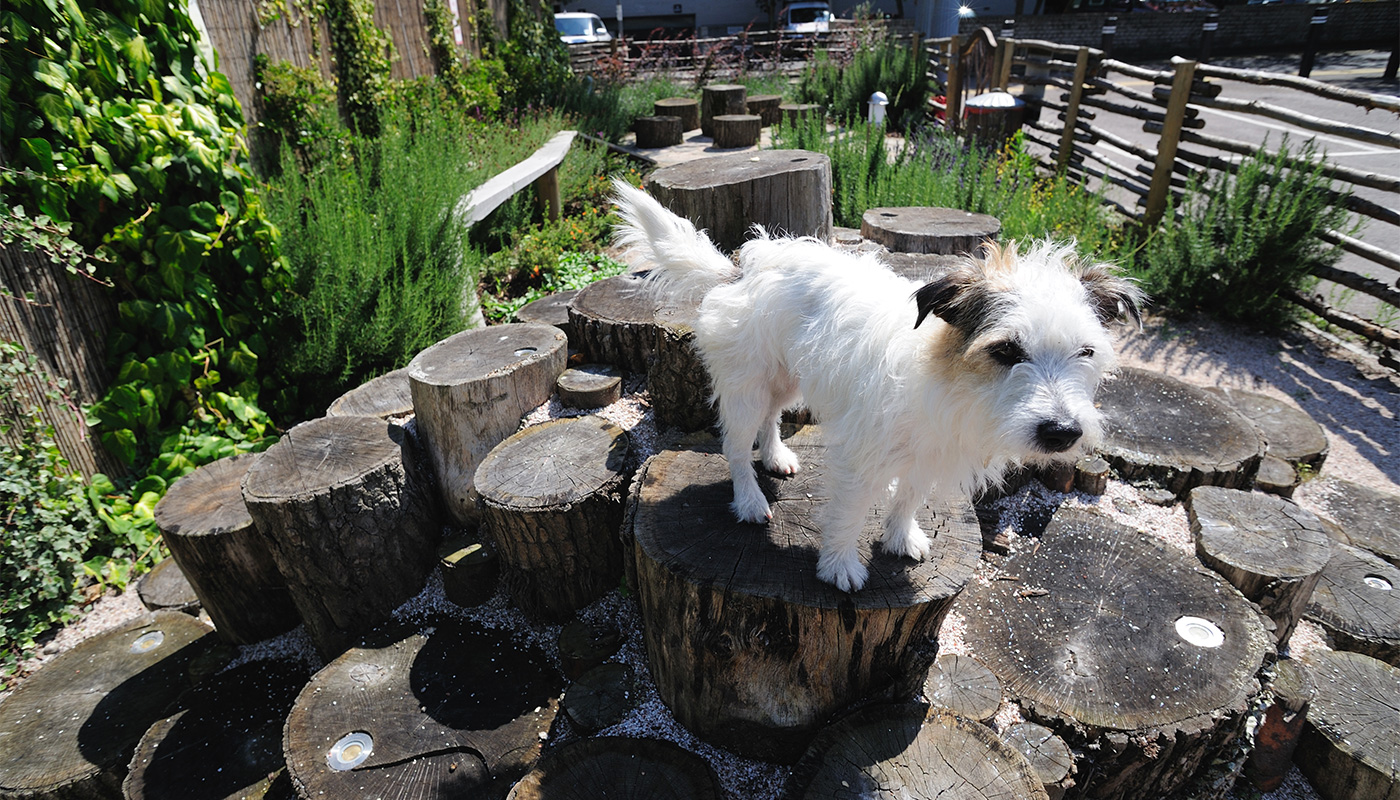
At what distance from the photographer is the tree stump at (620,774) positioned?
2420mm

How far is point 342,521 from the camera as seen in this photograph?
11.2 feet

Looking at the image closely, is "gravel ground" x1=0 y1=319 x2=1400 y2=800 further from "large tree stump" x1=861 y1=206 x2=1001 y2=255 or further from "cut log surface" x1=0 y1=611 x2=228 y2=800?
"large tree stump" x1=861 y1=206 x2=1001 y2=255

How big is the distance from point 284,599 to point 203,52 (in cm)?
369

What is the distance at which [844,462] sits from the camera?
2.36 metres

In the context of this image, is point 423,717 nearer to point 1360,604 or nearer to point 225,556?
point 225,556

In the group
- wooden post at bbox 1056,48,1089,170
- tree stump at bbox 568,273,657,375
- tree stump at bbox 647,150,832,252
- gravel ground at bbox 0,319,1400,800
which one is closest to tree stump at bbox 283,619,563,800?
gravel ground at bbox 0,319,1400,800

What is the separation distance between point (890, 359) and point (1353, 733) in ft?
8.73

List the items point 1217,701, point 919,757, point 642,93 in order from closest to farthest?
point 919,757, point 1217,701, point 642,93

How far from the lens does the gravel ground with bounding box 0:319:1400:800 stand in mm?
2917

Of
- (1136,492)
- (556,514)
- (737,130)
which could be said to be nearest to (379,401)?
(556,514)

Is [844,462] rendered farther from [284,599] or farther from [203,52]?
[203,52]

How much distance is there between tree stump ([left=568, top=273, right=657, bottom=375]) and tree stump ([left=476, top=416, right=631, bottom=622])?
0.88 m

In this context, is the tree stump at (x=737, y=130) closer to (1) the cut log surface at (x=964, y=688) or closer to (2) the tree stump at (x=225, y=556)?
(2) the tree stump at (x=225, y=556)

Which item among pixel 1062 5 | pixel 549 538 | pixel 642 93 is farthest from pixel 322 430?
pixel 1062 5
